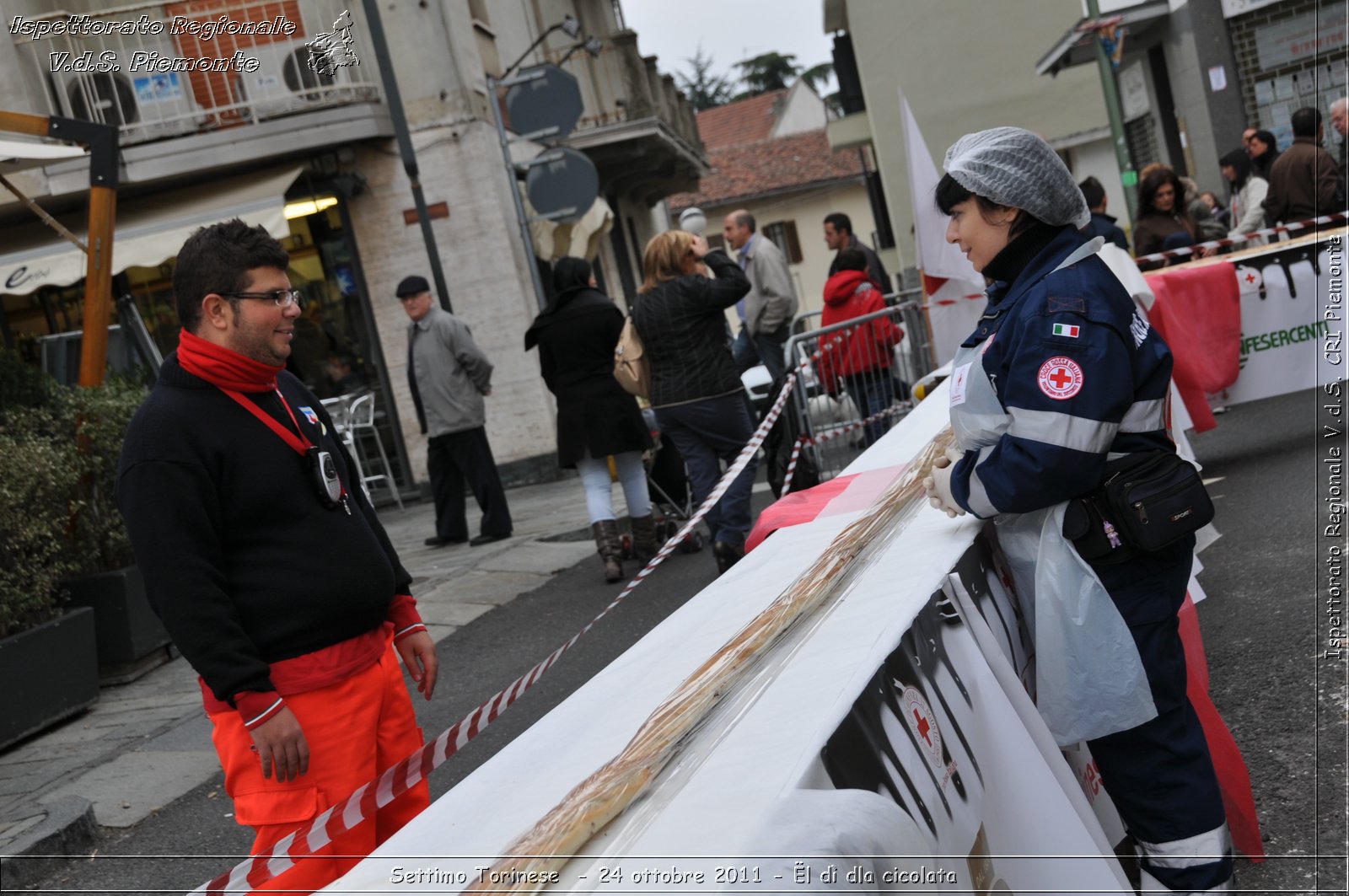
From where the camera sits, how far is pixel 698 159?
82.1 ft

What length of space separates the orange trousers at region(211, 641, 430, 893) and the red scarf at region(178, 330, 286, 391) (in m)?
0.71

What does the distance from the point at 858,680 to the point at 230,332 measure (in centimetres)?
165

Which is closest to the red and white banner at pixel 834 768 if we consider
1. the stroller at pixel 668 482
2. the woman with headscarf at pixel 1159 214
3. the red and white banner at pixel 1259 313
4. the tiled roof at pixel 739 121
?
the red and white banner at pixel 1259 313

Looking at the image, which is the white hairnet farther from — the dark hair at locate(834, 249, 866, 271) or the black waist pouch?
the dark hair at locate(834, 249, 866, 271)

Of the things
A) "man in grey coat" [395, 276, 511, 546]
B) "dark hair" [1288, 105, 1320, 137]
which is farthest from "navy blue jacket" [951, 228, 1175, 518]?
"dark hair" [1288, 105, 1320, 137]

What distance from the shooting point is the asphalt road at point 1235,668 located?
357 centimetres

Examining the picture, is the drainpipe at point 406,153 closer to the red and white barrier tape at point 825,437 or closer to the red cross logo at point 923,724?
the red and white barrier tape at point 825,437

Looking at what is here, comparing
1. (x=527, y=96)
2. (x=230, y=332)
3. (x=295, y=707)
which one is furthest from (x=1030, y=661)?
(x=527, y=96)

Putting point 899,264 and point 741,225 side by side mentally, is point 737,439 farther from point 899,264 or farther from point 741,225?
point 899,264

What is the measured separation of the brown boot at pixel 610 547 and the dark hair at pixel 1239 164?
7102 millimetres

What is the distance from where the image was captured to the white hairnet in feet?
→ 9.21

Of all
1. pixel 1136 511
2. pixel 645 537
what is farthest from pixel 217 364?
pixel 645 537

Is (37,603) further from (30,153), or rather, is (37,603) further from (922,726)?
(922,726)

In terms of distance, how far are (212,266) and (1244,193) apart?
35.5 feet
